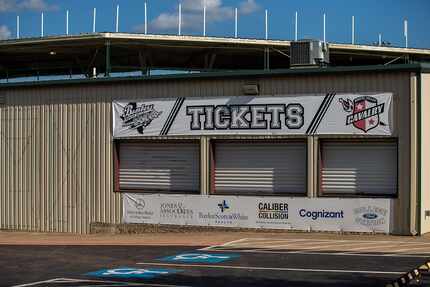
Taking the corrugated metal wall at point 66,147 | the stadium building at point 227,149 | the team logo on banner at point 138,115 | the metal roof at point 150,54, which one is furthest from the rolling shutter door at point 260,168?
the metal roof at point 150,54

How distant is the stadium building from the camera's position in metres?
17.7

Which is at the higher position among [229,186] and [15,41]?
[15,41]

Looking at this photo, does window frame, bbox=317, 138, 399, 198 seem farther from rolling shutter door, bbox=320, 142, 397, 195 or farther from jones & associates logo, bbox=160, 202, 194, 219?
jones & associates logo, bbox=160, 202, 194, 219

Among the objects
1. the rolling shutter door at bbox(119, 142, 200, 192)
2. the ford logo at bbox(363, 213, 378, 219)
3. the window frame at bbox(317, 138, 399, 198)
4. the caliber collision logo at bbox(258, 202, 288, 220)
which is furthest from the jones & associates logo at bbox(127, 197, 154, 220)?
the ford logo at bbox(363, 213, 378, 219)

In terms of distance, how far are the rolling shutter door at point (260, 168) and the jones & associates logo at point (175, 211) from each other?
103 cm

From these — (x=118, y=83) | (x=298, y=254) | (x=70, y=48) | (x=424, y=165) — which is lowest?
(x=298, y=254)

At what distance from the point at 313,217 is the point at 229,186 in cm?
256

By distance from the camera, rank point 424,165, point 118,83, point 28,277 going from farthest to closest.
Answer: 1. point 118,83
2. point 424,165
3. point 28,277

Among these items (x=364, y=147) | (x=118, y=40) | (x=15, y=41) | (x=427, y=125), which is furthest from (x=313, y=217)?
(x=15, y=41)

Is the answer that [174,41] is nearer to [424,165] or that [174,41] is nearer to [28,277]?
[424,165]

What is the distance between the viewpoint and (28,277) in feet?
39.7

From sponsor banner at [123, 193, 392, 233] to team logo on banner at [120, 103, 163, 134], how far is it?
1996 millimetres

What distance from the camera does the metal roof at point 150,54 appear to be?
5050 centimetres

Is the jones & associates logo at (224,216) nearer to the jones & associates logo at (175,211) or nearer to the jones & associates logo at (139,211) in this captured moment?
the jones & associates logo at (175,211)
